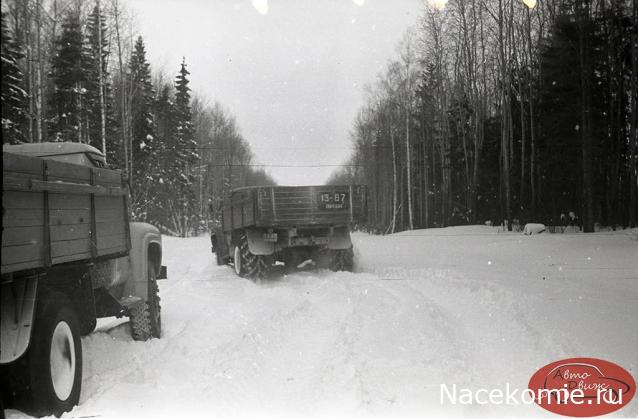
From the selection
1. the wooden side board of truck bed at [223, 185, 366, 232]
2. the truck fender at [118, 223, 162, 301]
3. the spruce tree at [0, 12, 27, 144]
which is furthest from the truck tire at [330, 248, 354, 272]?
the spruce tree at [0, 12, 27, 144]

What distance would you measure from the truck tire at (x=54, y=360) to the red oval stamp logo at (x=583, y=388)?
310 cm

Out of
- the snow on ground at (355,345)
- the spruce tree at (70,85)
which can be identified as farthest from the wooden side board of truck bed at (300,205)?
the spruce tree at (70,85)

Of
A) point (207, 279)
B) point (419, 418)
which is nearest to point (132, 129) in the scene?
point (207, 279)

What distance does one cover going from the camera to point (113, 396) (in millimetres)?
4219

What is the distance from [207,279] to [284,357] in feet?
26.2

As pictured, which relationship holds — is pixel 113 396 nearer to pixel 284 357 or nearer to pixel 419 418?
pixel 284 357

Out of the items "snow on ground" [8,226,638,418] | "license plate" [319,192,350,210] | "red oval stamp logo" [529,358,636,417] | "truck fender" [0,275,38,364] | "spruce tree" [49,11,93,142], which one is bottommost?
"snow on ground" [8,226,638,418]

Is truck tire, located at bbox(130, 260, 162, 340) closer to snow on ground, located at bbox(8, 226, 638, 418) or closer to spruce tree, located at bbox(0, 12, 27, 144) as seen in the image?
snow on ground, located at bbox(8, 226, 638, 418)

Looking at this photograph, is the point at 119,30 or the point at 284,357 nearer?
the point at 284,357

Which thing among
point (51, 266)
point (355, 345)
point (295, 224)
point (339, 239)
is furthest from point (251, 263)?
point (51, 266)

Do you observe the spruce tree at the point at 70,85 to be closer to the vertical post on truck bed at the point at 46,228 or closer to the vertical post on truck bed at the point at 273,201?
the vertical post on truck bed at the point at 46,228

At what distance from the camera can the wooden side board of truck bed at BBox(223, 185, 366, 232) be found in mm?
12250

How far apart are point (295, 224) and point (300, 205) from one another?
45 cm

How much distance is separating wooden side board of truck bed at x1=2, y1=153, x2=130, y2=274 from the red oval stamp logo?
3308 millimetres
